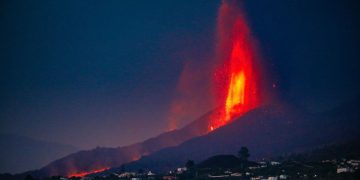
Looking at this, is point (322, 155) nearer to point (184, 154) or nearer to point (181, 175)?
point (181, 175)

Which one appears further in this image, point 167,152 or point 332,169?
point 167,152

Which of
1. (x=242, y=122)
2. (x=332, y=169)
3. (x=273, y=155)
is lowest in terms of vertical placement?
(x=332, y=169)

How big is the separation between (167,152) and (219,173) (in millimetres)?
68395

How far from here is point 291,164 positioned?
114 m

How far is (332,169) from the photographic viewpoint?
10100 centimetres

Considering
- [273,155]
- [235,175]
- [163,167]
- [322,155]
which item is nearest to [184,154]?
[163,167]

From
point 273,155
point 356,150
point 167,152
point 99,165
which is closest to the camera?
point 356,150

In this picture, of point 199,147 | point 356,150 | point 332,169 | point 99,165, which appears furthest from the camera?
point 99,165

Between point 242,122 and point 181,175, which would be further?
point 242,122

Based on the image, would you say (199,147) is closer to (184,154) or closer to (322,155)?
(184,154)

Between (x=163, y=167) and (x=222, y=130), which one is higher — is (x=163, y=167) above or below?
below

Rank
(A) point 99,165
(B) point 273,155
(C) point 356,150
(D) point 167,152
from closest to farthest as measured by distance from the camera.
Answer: (C) point 356,150 → (B) point 273,155 → (D) point 167,152 → (A) point 99,165

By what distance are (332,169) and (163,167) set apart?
192ft

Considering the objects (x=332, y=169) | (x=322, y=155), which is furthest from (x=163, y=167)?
(x=332, y=169)
